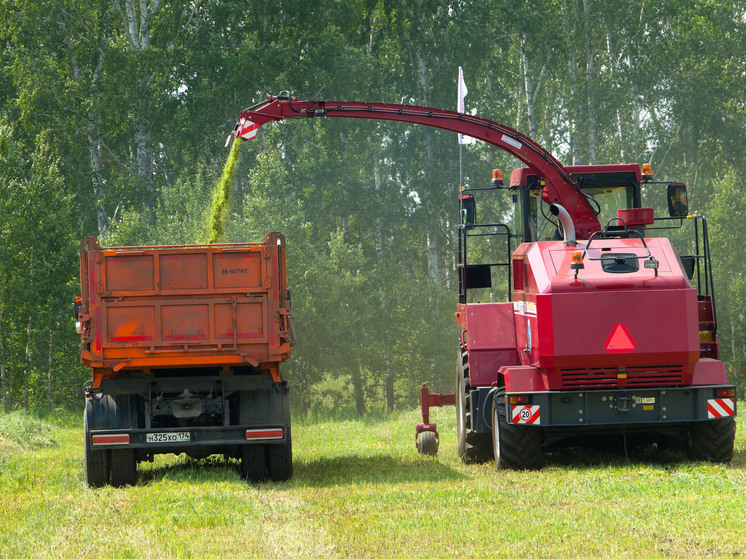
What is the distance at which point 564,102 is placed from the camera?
46.7 metres

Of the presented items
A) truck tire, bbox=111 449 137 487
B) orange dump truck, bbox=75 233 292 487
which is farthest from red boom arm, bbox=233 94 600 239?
truck tire, bbox=111 449 137 487

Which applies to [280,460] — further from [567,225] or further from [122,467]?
[567,225]

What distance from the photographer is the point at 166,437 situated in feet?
41.0

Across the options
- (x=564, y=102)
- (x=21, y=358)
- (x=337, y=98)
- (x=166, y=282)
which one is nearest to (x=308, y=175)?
(x=337, y=98)

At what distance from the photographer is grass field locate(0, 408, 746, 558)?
808 centimetres

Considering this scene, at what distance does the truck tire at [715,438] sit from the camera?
12280 millimetres

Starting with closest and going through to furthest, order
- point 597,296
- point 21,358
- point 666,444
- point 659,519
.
A: point 659,519 < point 597,296 < point 666,444 < point 21,358

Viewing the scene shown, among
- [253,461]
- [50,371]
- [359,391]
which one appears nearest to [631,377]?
[253,461]

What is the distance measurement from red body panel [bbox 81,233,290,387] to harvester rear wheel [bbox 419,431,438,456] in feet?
12.1

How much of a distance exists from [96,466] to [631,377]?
6355 mm

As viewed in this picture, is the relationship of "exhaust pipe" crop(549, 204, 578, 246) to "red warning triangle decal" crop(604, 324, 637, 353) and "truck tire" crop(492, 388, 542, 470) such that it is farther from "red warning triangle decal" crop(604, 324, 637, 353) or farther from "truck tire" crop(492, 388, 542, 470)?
"truck tire" crop(492, 388, 542, 470)

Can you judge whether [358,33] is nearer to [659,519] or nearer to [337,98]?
[337,98]

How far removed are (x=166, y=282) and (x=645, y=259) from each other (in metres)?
5.59

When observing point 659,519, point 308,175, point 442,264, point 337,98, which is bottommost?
point 659,519
